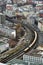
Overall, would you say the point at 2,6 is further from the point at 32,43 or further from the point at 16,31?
the point at 32,43

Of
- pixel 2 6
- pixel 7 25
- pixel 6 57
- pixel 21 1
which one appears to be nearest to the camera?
pixel 6 57

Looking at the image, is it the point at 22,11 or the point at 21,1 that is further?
the point at 21,1

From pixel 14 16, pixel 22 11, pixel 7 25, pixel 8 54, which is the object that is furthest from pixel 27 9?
pixel 8 54

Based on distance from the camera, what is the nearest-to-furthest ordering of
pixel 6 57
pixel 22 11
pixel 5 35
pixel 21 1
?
pixel 6 57 → pixel 5 35 → pixel 22 11 → pixel 21 1

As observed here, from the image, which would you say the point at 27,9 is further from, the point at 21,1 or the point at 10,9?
the point at 21,1

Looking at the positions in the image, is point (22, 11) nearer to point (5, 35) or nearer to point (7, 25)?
point (7, 25)

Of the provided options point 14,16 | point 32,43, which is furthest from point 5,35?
point 14,16

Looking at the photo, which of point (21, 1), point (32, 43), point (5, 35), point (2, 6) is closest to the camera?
point (32, 43)

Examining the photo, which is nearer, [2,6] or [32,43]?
[32,43]

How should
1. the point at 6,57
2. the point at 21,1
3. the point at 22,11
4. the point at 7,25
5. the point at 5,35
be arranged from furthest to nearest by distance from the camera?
the point at 21,1, the point at 22,11, the point at 7,25, the point at 5,35, the point at 6,57
